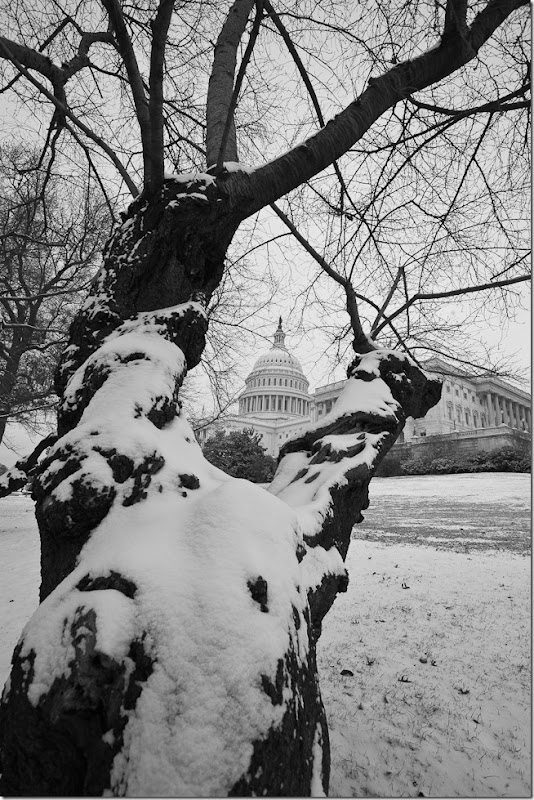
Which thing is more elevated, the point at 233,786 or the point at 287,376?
the point at 287,376

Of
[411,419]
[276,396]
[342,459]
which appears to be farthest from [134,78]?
[276,396]

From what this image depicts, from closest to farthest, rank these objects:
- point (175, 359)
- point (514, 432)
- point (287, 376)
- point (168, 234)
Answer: point (175, 359) < point (168, 234) < point (514, 432) < point (287, 376)

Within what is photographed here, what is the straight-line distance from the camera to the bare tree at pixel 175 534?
1032 mm

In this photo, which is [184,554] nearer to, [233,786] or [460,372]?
[233,786]

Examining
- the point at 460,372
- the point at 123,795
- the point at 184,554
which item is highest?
the point at 460,372

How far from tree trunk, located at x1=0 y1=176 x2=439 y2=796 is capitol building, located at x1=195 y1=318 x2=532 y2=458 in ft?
7.78

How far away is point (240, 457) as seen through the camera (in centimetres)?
2900

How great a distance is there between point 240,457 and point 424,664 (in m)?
25.8

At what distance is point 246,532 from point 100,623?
1.64ft

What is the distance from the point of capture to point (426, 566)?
6828mm

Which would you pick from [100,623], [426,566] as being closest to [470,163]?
[100,623]

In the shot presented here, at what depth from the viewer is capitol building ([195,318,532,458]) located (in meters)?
33.8

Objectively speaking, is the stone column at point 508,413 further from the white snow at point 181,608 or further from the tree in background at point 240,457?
the white snow at point 181,608

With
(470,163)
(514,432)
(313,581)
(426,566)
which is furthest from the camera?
(514,432)
